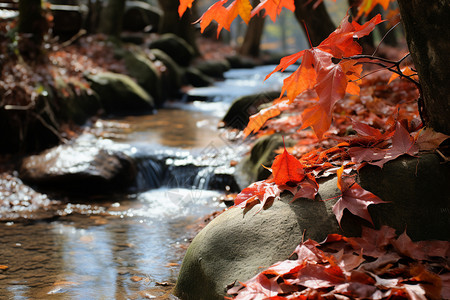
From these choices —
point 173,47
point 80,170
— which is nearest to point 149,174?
point 80,170

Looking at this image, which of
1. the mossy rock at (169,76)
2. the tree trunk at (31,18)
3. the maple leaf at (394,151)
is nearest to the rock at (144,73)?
the mossy rock at (169,76)


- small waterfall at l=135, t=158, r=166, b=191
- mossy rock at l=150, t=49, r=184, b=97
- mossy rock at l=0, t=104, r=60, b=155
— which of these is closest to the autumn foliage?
small waterfall at l=135, t=158, r=166, b=191

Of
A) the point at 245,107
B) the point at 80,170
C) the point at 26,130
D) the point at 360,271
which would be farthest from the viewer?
the point at 245,107

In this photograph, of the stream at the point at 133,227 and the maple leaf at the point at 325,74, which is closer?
the maple leaf at the point at 325,74

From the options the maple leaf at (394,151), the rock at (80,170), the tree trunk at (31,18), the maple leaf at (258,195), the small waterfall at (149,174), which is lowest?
the small waterfall at (149,174)

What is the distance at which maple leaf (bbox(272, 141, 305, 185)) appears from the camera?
96.7 inches

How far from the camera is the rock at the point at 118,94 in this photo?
386 inches

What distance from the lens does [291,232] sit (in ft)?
7.55

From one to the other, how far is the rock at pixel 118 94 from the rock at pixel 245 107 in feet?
10.3

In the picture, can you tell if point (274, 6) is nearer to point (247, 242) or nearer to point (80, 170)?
point (247, 242)

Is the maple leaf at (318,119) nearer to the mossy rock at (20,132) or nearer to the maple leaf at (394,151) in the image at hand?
the maple leaf at (394,151)

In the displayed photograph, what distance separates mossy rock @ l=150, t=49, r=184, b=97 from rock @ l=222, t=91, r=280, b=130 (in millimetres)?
5083

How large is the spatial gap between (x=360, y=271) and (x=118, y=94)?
8744 mm

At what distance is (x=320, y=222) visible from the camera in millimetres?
2295
